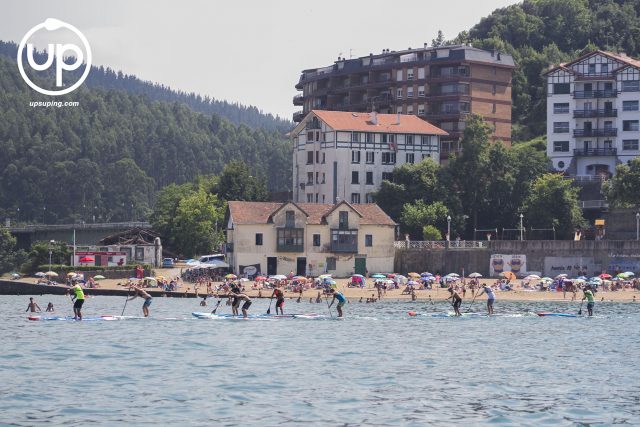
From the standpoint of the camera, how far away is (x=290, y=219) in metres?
101

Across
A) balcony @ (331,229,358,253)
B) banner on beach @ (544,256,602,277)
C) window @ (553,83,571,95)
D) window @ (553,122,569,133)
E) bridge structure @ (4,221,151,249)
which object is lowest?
banner on beach @ (544,256,602,277)

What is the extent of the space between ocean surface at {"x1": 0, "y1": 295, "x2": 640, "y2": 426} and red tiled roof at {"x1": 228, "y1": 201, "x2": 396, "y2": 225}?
105 feet

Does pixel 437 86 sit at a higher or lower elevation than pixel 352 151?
higher

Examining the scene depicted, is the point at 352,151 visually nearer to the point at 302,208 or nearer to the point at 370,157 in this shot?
the point at 370,157

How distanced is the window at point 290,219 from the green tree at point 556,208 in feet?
77.9

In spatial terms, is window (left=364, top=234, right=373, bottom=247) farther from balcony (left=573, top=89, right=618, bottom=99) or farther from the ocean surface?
balcony (left=573, top=89, right=618, bottom=99)

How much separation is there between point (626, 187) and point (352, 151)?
28.9 meters

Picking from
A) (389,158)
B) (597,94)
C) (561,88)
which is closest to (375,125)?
(389,158)

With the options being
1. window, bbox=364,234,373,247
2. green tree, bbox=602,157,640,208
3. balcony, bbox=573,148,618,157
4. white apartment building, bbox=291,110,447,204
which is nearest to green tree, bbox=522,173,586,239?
green tree, bbox=602,157,640,208

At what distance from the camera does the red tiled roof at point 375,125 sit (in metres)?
121

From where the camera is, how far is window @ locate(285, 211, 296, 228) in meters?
101

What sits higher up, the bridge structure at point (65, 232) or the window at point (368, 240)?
the bridge structure at point (65, 232)

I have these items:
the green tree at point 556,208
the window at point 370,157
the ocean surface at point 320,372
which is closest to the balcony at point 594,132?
the green tree at point 556,208

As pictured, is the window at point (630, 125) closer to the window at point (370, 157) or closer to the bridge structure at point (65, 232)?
the window at point (370, 157)
